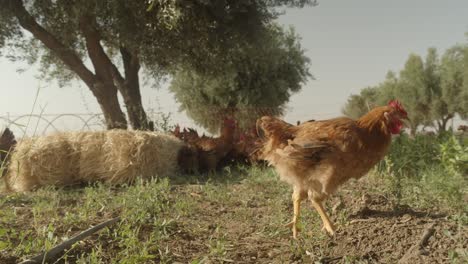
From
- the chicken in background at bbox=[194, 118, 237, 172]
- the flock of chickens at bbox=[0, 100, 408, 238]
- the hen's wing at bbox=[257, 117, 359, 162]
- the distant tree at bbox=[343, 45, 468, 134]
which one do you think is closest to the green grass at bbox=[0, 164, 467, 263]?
the flock of chickens at bbox=[0, 100, 408, 238]

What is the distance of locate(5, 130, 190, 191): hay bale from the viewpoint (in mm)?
6055

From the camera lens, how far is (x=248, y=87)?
2144 cm

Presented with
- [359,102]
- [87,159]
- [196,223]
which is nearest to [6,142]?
[87,159]

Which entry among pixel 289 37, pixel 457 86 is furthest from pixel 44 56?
pixel 457 86

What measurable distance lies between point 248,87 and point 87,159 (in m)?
15.9

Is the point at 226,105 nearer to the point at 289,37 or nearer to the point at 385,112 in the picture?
the point at 289,37

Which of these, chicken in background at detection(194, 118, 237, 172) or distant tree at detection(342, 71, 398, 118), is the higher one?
distant tree at detection(342, 71, 398, 118)

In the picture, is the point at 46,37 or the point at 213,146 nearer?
the point at 213,146

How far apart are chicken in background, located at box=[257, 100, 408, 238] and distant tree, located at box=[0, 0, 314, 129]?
6.66 metres

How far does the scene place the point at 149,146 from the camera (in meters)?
6.47

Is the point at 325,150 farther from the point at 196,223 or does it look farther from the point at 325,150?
the point at 196,223

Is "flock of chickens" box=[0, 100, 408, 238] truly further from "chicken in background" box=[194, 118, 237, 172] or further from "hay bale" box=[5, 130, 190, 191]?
"chicken in background" box=[194, 118, 237, 172]

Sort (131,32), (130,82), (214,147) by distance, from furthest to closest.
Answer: (130,82)
(131,32)
(214,147)

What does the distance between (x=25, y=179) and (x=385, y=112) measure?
19.1 ft
